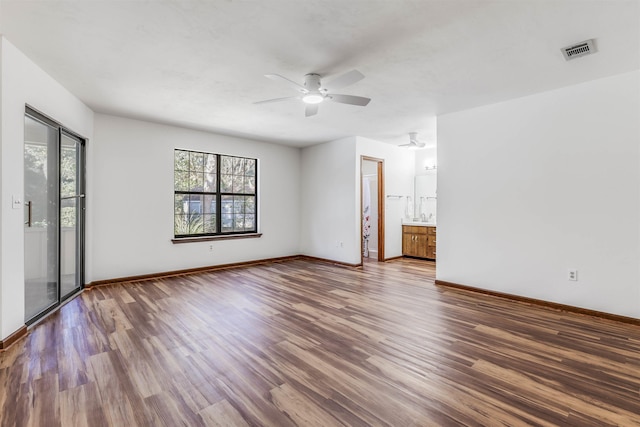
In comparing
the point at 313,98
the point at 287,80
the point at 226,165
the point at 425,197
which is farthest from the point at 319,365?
the point at 425,197

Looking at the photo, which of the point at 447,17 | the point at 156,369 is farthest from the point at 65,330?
the point at 447,17

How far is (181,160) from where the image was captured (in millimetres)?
5551

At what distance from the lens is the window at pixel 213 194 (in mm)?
5555

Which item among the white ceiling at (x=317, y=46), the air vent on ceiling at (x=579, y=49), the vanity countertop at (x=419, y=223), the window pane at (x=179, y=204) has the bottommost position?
the vanity countertop at (x=419, y=223)

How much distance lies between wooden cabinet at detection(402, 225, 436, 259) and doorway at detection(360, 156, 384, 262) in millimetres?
737

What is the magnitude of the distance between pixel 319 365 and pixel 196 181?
14.8 ft

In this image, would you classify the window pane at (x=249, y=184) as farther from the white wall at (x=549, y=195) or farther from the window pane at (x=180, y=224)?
the white wall at (x=549, y=195)

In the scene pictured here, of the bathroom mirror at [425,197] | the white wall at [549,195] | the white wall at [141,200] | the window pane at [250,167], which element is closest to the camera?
the white wall at [549,195]

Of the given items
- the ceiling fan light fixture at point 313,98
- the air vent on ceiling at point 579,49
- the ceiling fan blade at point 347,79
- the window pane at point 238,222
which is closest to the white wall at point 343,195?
the window pane at point 238,222

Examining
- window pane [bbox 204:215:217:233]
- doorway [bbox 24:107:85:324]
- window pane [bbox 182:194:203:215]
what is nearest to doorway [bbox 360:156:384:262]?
window pane [bbox 204:215:217:233]

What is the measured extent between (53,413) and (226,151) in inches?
191

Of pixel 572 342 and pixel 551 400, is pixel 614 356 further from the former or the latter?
pixel 551 400

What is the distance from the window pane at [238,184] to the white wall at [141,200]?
510 millimetres

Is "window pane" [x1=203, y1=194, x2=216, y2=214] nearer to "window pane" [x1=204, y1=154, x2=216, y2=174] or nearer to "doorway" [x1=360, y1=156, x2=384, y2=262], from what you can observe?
"window pane" [x1=204, y1=154, x2=216, y2=174]
